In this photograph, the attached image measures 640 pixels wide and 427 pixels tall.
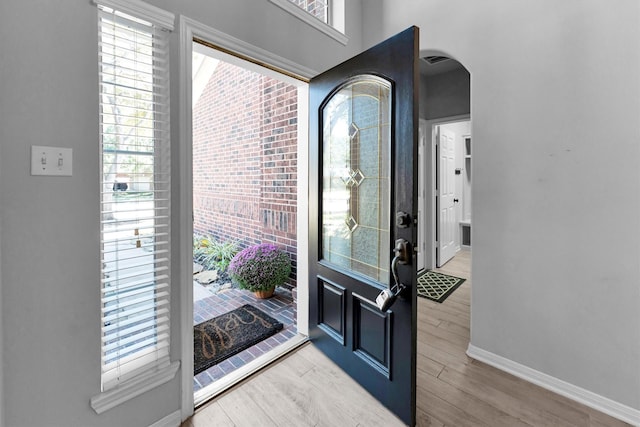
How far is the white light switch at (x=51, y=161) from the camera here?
1.10m

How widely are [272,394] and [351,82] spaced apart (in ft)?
6.37

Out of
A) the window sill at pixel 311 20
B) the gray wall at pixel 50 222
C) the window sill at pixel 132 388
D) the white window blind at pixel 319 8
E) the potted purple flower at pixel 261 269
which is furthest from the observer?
the potted purple flower at pixel 261 269

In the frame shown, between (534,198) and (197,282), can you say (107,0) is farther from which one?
(197,282)

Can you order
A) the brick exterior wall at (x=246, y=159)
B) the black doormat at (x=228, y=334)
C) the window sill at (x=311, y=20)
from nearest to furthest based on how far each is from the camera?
the window sill at (x=311, y=20), the black doormat at (x=228, y=334), the brick exterior wall at (x=246, y=159)

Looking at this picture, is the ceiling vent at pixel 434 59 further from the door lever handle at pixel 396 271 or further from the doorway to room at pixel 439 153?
the door lever handle at pixel 396 271

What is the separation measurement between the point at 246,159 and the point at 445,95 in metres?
2.76

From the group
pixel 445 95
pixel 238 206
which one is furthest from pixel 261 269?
pixel 445 95

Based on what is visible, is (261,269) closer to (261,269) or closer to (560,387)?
(261,269)

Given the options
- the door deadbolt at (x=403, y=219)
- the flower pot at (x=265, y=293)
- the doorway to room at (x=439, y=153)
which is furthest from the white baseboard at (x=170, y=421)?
the doorway to room at (x=439, y=153)

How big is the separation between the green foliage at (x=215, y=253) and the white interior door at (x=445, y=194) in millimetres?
2980

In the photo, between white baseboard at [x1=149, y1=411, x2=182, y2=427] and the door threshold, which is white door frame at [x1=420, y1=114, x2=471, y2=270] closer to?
the door threshold

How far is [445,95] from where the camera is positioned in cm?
377

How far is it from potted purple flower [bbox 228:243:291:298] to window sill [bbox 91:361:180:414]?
1.51 meters

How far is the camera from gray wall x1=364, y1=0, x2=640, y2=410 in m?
1.49
